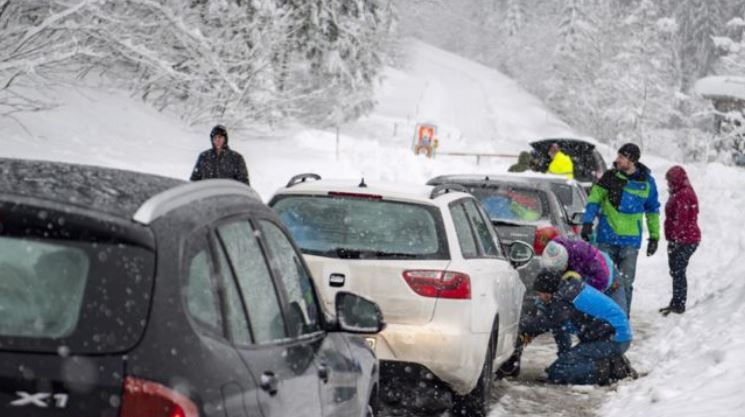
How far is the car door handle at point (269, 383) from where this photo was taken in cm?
328

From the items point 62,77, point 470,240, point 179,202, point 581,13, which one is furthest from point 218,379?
point 581,13

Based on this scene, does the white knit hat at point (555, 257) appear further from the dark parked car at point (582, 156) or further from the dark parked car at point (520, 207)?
the dark parked car at point (582, 156)

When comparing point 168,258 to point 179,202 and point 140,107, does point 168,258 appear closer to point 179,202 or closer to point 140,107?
point 179,202

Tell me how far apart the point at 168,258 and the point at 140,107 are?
863 inches

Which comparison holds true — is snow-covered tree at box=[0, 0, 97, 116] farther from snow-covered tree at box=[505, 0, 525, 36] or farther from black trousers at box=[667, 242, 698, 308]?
snow-covered tree at box=[505, 0, 525, 36]

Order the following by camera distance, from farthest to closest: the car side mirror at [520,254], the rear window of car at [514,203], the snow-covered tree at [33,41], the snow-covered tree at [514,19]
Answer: the snow-covered tree at [514,19] → the snow-covered tree at [33,41] → the rear window of car at [514,203] → the car side mirror at [520,254]

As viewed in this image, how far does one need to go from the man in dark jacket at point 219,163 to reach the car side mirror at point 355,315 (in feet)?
28.0

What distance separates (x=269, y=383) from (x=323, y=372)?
Result: 2.57ft

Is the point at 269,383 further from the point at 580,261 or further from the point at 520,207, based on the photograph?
the point at 520,207

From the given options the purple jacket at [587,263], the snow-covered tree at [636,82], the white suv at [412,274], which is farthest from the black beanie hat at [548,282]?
the snow-covered tree at [636,82]

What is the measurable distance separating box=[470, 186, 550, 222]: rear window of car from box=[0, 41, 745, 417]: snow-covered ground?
1522 millimetres

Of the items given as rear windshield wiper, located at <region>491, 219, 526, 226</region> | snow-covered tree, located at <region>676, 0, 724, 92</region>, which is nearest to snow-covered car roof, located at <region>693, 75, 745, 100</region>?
rear windshield wiper, located at <region>491, 219, 526, 226</region>

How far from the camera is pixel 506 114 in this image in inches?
3278

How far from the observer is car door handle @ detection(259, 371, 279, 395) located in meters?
3.28
